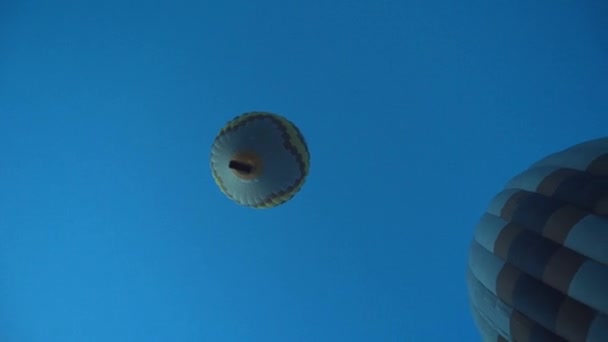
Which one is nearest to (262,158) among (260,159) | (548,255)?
(260,159)

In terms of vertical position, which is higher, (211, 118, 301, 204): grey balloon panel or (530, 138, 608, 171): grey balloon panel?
(211, 118, 301, 204): grey balloon panel

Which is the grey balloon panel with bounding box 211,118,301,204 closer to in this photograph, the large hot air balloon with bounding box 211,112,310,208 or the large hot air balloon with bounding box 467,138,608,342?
the large hot air balloon with bounding box 211,112,310,208

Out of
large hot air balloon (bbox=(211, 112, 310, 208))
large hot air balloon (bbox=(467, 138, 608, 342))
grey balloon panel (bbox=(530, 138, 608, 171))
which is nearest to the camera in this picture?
large hot air balloon (bbox=(467, 138, 608, 342))

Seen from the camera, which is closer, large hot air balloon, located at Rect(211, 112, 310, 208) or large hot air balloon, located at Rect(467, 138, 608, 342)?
large hot air balloon, located at Rect(467, 138, 608, 342)

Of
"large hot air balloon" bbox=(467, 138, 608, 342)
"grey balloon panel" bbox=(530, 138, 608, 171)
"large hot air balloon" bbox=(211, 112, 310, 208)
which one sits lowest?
"large hot air balloon" bbox=(467, 138, 608, 342)

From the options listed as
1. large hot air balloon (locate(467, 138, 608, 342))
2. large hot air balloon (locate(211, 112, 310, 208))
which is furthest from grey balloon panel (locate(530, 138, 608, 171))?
large hot air balloon (locate(211, 112, 310, 208))

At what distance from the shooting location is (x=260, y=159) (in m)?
1.68

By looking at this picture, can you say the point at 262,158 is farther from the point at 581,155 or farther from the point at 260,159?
the point at 581,155

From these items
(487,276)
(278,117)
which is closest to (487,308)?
(487,276)

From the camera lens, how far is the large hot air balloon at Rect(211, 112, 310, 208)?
169 centimetres

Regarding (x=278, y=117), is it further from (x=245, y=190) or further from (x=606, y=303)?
(x=606, y=303)

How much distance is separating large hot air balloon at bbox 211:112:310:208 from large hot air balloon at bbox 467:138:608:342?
517mm

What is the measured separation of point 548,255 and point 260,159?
0.75 m

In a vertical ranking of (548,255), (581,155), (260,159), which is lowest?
(548,255)
